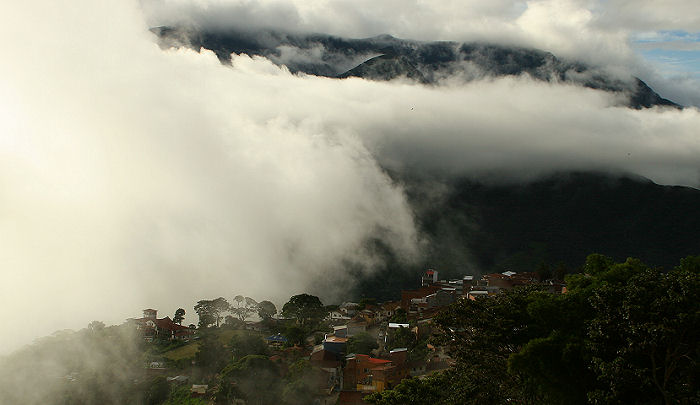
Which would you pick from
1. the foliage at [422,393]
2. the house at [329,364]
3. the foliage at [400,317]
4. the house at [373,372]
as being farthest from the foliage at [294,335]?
the foliage at [422,393]

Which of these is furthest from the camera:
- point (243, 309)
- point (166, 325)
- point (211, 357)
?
point (243, 309)

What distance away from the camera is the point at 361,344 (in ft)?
189

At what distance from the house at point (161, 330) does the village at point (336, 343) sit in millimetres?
110

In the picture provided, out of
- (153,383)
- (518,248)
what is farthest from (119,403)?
(518,248)

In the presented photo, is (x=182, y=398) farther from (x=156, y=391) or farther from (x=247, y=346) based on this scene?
(x=247, y=346)

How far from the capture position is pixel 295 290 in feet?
325

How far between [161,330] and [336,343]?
949 inches

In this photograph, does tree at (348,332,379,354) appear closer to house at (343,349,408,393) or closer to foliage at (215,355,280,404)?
house at (343,349,408,393)

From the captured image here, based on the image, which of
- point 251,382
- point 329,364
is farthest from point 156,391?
point 329,364

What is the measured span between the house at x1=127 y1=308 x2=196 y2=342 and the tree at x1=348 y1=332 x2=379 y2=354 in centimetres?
2092

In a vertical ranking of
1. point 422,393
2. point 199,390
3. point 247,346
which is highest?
point 422,393

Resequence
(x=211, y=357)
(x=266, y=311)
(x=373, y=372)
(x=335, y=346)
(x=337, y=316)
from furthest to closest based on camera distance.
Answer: (x=337, y=316) < (x=266, y=311) < (x=211, y=357) < (x=335, y=346) < (x=373, y=372)

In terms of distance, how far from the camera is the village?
48.1 meters

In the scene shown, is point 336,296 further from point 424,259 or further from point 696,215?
point 696,215
